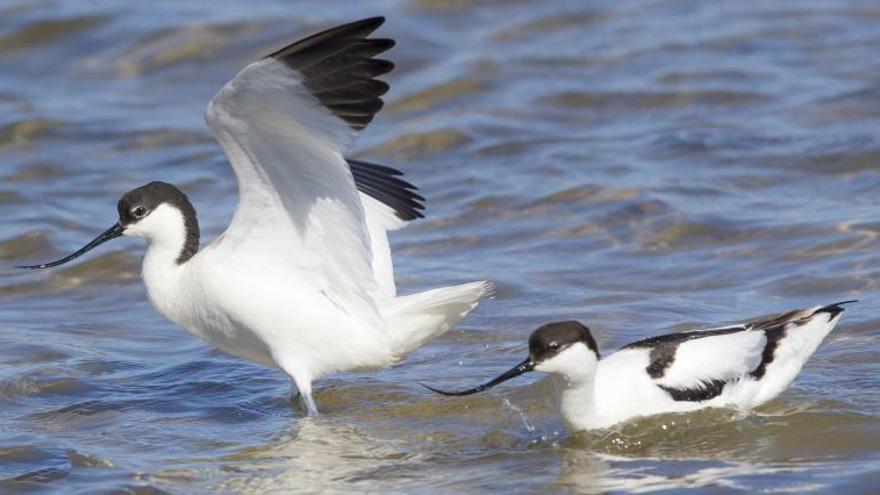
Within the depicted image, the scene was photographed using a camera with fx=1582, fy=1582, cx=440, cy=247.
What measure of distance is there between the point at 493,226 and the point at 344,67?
427 centimetres

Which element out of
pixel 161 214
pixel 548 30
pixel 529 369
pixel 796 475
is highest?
pixel 548 30

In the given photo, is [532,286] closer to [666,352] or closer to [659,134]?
[666,352]

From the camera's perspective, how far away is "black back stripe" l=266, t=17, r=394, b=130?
6398mm

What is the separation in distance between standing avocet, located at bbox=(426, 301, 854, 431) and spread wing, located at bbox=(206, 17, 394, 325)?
106cm

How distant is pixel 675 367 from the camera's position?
691 cm

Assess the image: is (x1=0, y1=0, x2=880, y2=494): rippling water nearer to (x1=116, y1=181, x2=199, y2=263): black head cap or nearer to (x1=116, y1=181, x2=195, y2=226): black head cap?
(x1=116, y1=181, x2=199, y2=263): black head cap

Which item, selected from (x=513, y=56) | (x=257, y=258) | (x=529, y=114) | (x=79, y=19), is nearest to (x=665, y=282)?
(x=257, y=258)

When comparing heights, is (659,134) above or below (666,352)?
above

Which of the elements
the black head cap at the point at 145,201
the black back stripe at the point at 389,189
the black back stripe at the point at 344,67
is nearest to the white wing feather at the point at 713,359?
the black back stripe at the point at 344,67

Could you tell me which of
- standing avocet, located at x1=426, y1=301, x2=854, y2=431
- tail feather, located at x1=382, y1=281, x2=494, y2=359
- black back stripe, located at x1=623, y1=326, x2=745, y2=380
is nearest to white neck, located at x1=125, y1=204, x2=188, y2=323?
tail feather, located at x1=382, y1=281, x2=494, y2=359

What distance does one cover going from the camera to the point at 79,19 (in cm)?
1586

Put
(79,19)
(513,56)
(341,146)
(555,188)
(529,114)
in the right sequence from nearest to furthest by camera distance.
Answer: (341,146) < (555,188) < (529,114) < (513,56) < (79,19)

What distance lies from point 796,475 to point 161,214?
10.8 feet

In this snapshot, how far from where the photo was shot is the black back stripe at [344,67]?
21.0 feet
